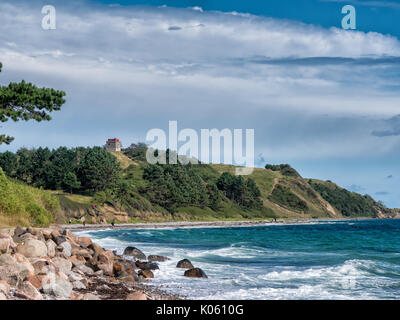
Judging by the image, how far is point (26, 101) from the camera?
31.6 m

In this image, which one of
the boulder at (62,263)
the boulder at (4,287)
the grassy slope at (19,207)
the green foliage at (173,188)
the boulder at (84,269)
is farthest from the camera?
the green foliage at (173,188)

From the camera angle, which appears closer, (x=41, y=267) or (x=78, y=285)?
(x=41, y=267)

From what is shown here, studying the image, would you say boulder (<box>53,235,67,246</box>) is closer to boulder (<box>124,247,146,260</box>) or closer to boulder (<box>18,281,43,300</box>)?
boulder (<box>124,247,146,260</box>)

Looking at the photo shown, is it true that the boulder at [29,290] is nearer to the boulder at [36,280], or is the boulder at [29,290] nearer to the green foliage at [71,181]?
the boulder at [36,280]

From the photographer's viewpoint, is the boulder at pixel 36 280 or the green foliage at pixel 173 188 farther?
the green foliage at pixel 173 188

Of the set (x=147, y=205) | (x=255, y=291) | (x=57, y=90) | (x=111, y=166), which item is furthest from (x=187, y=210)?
(x=255, y=291)

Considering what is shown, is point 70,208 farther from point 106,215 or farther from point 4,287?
point 4,287

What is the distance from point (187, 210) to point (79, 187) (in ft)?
132

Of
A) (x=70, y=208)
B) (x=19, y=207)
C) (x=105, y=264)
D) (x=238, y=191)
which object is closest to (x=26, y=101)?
(x=19, y=207)

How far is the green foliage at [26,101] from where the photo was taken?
31.2m

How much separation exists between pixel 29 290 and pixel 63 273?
372cm

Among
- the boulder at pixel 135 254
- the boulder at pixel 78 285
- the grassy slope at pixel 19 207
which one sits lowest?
the boulder at pixel 135 254

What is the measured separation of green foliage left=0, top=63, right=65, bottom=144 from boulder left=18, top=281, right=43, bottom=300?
2164cm

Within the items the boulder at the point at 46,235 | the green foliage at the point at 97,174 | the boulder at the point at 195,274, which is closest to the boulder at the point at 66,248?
the boulder at the point at 46,235
